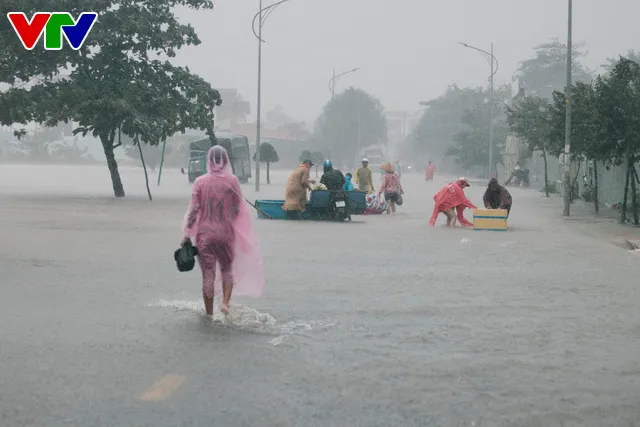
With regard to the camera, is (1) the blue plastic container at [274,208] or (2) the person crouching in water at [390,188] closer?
(1) the blue plastic container at [274,208]

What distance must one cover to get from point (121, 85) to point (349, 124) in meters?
92.0

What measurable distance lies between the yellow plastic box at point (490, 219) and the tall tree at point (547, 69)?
111m

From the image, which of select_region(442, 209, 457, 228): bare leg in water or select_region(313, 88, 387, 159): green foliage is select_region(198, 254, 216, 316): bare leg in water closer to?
select_region(442, 209, 457, 228): bare leg in water

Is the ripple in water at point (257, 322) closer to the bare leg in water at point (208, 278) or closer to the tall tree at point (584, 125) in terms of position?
the bare leg in water at point (208, 278)

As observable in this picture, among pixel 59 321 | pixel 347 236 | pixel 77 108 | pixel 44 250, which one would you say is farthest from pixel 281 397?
pixel 77 108

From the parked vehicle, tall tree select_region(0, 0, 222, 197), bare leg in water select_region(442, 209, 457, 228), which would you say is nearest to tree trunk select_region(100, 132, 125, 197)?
tall tree select_region(0, 0, 222, 197)

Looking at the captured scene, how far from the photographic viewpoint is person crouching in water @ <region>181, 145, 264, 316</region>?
9719mm

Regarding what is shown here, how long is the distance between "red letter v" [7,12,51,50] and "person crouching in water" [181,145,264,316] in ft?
79.0

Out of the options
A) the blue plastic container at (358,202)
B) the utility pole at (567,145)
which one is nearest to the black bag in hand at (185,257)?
the blue plastic container at (358,202)

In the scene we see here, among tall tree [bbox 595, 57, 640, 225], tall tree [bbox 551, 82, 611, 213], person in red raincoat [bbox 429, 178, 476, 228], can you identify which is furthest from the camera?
tall tree [bbox 551, 82, 611, 213]

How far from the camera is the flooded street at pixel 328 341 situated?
620 cm

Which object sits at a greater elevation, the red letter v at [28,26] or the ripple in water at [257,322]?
the red letter v at [28,26]

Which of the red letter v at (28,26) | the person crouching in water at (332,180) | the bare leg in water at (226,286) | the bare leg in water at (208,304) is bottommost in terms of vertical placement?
the bare leg in water at (208,304)

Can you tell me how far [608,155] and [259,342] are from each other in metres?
19.6
